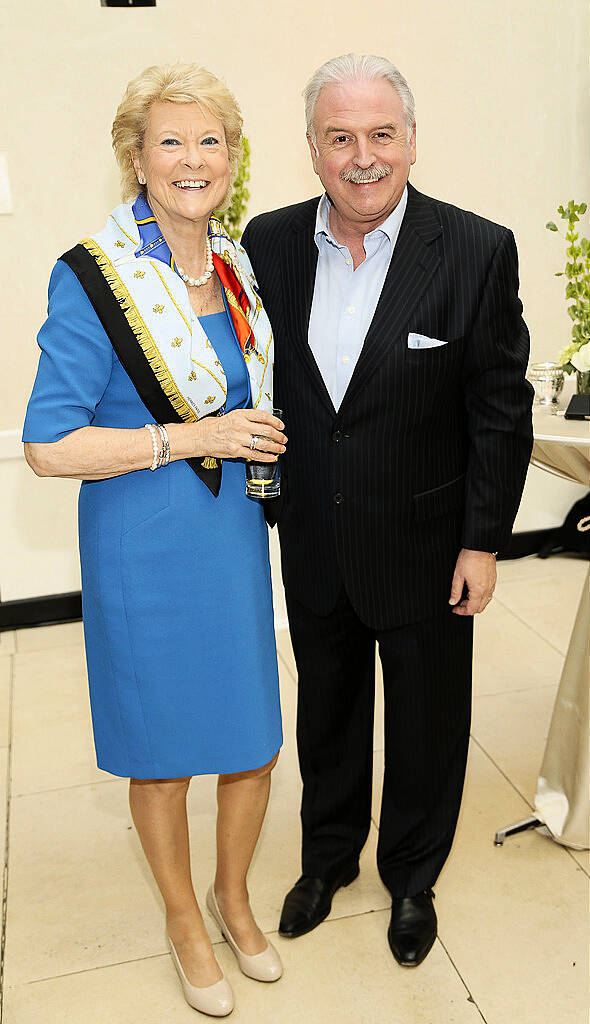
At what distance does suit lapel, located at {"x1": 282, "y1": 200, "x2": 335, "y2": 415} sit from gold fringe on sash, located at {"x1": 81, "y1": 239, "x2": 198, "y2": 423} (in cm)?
30

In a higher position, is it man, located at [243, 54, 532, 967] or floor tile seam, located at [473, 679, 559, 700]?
man, located at [243, 54, 532, 967]

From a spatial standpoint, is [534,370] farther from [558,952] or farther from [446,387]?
[558,952]

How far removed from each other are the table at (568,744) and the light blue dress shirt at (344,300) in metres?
0.64

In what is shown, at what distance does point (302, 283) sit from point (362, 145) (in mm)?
295

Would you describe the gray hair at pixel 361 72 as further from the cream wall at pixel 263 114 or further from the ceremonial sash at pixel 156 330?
the cream wall at pixel 263 114

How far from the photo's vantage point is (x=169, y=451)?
173 centimetres

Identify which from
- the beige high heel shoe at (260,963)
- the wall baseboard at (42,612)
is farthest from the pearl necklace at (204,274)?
the wall baseboard at (42,612)

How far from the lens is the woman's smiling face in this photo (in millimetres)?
1719

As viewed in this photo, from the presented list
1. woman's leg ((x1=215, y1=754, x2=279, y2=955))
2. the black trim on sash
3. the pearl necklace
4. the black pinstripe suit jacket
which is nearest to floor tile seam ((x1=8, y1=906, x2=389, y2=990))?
woman's leg ((x1=215, y1=754, x2=279, y2=955))

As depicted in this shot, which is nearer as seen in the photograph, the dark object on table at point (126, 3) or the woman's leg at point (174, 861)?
the woman's leg at point (174, 861)

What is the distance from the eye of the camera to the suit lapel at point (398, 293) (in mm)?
1829

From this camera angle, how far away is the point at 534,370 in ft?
8.48

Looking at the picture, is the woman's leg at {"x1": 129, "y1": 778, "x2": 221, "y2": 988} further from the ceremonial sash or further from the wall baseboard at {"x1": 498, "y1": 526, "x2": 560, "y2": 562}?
the wall baseboard at {"x1": 498, "y1": 526, "x2": 560, "y2": 562}

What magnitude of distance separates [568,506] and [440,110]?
1863mm
